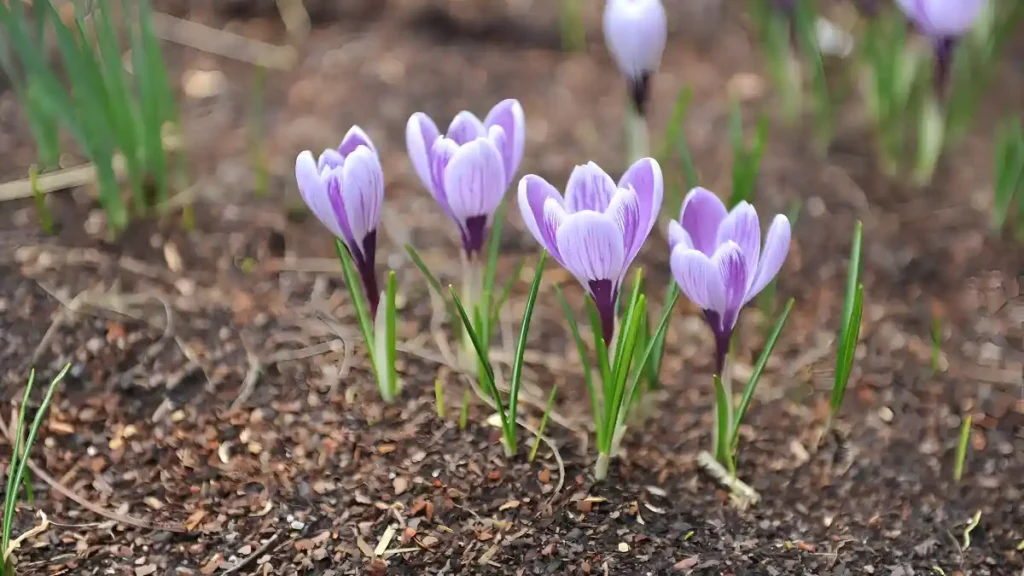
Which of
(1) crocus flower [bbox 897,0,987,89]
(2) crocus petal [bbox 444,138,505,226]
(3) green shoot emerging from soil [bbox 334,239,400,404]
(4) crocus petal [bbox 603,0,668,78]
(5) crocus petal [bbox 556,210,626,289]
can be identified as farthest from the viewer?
(1) crocus flower [bbox 897,0,987,89]

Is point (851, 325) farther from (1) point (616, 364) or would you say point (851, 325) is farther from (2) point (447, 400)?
(2) point (447, 400)

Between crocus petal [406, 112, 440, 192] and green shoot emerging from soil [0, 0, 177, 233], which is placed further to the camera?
green shoot emerging from soil [0, 0, 177, 233]

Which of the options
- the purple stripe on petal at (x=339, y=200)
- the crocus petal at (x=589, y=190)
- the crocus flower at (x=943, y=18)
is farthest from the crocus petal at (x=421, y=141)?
the crocus flower at (x=943, y=18)

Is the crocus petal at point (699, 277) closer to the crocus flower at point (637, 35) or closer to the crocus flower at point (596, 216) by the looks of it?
the crocus flower at point (596, 216)

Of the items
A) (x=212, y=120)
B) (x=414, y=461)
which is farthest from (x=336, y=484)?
(x=212, y=120)

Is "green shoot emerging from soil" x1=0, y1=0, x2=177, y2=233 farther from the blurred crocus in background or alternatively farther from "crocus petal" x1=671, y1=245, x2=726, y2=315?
"crocus petal" x1=671, y1=245, x2=726, y2=315

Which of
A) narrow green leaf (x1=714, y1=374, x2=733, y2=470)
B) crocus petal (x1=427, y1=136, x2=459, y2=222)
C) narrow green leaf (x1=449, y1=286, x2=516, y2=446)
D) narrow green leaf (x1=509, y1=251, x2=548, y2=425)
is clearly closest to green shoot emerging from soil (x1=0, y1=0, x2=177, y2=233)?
crocus petal (x1=427, y1=136, x2=459, y2=222)

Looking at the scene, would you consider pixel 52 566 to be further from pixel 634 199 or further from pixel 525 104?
pixel 525 104
